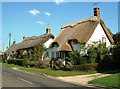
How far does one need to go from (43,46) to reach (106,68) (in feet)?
72.9

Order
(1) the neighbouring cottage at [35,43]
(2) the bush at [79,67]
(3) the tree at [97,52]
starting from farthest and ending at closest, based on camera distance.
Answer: (1) the neighbouring cottage at [35,43] < (3) the tree at [97,52] < (2) the bush at [79,67]

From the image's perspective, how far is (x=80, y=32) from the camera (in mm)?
48562

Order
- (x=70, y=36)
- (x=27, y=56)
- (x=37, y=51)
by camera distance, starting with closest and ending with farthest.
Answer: (x=70, y=36), (x=37, y=51), (x=27, y=56)

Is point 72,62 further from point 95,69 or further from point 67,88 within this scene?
point 67,88

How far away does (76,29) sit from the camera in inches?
2021

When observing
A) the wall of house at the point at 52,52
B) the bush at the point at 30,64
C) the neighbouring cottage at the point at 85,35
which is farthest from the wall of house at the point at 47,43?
the neighbouring cottage at the point at 85,35

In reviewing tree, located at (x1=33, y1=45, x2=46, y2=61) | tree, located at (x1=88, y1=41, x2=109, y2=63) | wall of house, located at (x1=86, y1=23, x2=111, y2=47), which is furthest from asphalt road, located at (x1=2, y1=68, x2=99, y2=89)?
tree, located at (x1=33, y1=45, x2=46, y2=61)

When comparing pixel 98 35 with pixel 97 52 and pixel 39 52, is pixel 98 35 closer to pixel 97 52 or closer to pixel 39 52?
pixel 97 52

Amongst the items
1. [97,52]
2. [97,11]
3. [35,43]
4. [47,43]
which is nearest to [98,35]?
[97,11]

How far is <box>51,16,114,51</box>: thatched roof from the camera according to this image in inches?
1850

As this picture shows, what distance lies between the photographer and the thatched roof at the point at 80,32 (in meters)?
47.0

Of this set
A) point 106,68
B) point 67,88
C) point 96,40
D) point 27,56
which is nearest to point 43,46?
point 27,56

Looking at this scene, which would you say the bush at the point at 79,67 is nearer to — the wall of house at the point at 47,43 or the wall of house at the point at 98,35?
the wall of house at the point at 98,35

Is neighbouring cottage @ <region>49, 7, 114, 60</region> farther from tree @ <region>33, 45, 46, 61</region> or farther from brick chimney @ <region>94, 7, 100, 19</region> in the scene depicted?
tree @ <region>33, 45, 46, 61</region>
